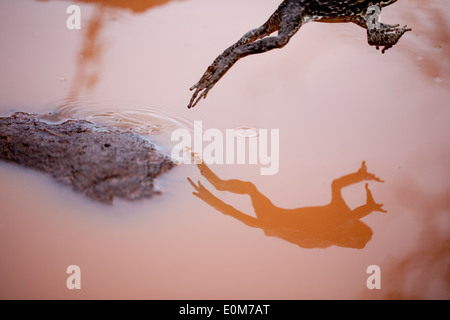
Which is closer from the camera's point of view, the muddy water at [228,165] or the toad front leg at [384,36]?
the muddy water at [228,165]

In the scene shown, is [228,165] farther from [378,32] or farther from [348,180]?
[378,32]

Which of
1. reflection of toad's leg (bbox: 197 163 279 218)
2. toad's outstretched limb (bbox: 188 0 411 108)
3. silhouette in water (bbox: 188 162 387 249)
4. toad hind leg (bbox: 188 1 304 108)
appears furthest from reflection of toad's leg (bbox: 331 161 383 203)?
toad hind leg (bbox: 188 1 304 108)

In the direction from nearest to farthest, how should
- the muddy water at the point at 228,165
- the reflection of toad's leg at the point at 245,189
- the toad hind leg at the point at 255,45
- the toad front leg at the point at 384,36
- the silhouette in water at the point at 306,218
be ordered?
the muddy water at the point at 228,165 < the silhouette in water at the point at 306,218 < the reflection of toad's leg at the point at 245,189 < the toad hind leg at the point at 255,45 < the toad front leg at the point at 384,36

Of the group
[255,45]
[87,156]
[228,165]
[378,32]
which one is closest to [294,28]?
[255,45]

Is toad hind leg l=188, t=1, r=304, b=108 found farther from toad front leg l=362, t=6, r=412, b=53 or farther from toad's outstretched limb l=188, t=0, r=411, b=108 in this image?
toad front leg l=362, t=6, r=412, b=53

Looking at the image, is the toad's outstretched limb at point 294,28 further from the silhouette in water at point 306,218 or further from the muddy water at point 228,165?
the silhouette in water at point 306,218

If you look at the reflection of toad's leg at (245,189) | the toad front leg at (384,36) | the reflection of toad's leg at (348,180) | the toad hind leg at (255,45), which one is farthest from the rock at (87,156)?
the toad front leg at (384,36)
